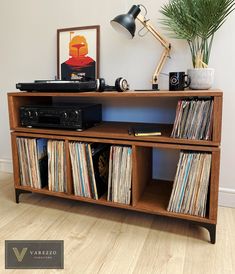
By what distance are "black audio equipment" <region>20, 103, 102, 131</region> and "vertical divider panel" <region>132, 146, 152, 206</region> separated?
1.12 feet

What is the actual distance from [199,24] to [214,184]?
0.77m

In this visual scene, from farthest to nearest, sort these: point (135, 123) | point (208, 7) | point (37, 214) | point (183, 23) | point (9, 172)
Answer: point (9, 172) → point (135, 123) → point (37, 214) → point (183, 23) → point (208, 7)

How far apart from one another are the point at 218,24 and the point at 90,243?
1.24 metres

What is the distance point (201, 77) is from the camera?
125cm

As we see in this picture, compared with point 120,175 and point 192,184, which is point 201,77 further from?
point 120,175

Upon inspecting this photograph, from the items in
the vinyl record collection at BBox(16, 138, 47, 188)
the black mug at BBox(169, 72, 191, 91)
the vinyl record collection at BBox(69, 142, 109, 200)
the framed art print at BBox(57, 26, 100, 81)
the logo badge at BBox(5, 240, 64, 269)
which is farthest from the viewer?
the framed art print at BBox(57, 26, 100, 81)

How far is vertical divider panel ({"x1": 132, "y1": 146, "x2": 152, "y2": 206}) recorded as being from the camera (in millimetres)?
1287

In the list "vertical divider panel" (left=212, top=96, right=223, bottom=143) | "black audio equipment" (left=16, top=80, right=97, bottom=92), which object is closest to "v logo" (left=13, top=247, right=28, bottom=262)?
"black audio equipment" (left=16, top=80, right=97, bottom=92)

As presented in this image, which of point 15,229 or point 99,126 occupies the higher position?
point 99,126

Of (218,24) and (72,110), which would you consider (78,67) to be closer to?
(72,110)

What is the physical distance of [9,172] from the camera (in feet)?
7.04

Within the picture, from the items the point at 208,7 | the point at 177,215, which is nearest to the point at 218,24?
the point at 208,7

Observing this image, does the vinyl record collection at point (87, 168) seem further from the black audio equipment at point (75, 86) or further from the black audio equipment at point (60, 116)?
the black audio equipment at point (75, 86)

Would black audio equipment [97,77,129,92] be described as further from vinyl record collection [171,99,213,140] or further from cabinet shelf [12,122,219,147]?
vinyl record collection [171,99,213,140]
